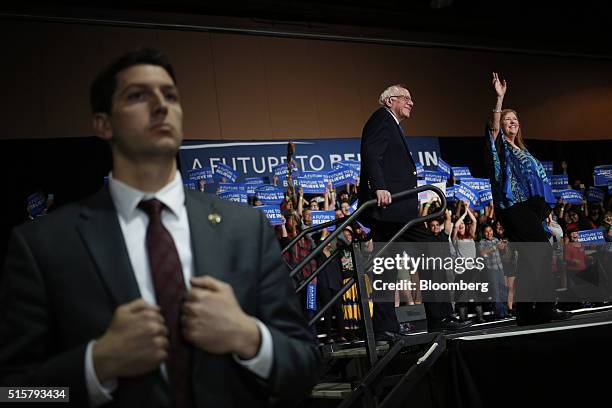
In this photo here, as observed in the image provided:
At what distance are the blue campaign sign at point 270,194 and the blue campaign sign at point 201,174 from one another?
2.12 ft

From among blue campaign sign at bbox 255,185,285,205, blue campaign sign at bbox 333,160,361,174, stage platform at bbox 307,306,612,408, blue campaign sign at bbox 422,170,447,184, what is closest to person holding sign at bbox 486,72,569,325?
stage platform at bbox 307,306,612,408

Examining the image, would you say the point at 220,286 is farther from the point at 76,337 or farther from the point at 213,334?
the point at 76,337

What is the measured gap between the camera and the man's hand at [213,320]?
3.92 feet

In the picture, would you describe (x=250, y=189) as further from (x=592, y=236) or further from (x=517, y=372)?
(x=592, y=236)

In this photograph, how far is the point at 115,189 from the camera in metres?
1.36

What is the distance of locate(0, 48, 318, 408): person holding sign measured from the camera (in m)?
1.19

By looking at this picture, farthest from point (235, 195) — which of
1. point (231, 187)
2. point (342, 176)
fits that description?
point (342, 176)

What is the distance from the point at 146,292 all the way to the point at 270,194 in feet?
23.4

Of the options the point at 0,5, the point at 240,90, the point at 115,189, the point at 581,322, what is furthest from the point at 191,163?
the point at 115,189

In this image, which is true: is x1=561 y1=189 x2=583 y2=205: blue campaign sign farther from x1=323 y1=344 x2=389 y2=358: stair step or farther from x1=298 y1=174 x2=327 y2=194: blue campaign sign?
x1=323 y1=344 x2=389 y2=358: stair step

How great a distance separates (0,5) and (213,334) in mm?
8159

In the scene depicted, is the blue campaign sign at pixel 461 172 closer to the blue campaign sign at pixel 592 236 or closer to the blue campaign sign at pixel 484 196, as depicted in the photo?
the blue campaign sign at pixel 484 196

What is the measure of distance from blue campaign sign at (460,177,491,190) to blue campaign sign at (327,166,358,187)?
5.95ft

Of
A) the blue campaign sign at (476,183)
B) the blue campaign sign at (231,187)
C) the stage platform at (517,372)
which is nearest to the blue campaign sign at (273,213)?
the blue campaign sign at (231,187)
